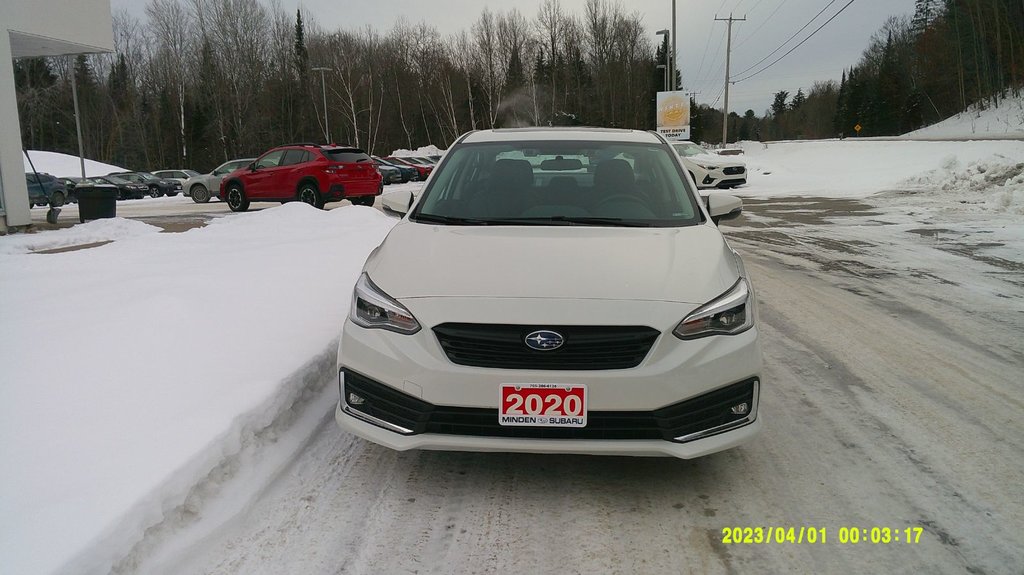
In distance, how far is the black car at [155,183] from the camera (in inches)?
1469

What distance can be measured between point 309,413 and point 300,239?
6.36 metres

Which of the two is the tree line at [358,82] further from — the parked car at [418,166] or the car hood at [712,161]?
the car hood at [712,161]

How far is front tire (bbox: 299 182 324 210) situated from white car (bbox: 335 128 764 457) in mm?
16560

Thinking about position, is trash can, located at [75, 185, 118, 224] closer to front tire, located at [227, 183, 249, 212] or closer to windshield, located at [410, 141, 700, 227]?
front tire, located at [227, 183, 249, 212]

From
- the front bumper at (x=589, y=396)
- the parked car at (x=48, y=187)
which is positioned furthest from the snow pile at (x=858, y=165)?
the parked car at (x=48, y=187)

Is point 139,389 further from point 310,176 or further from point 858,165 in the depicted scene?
point 858,165

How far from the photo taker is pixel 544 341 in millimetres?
2980

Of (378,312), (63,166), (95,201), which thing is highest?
(63,166)

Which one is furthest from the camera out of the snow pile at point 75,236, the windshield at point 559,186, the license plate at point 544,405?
the snow pile at point 75,236

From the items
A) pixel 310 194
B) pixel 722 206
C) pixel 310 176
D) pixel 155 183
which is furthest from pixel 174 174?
pixel 722 206

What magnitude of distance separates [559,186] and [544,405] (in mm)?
1925

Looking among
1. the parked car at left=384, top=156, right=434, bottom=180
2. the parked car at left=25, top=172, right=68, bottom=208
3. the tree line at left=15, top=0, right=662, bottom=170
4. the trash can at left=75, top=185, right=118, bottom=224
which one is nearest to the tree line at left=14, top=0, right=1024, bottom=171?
the tree line at left=15, top=0, right=662, bottom=170

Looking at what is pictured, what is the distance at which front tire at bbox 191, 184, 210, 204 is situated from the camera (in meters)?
26.6

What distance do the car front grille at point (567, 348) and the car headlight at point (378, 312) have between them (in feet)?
0.95
